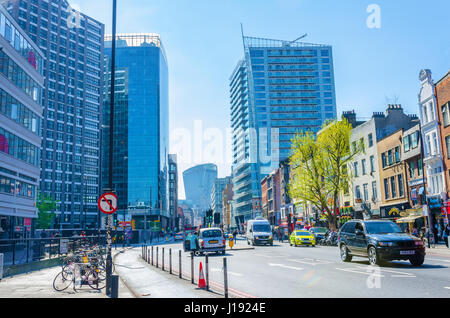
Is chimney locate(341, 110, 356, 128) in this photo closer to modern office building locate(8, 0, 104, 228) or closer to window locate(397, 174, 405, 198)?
window locate(397, 174, 405, 198)

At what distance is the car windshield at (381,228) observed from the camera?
56.2 feet

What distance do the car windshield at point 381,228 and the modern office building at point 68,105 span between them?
304ft

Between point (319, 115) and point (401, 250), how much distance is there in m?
141

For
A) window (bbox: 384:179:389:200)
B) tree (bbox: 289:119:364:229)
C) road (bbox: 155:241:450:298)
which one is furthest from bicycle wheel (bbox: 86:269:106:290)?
window (bbox: 384:179:389:200)

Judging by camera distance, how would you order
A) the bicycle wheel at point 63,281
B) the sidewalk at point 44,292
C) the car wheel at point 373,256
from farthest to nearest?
the car wheel at point 373,256, the bicycle wheel at point 63,281, the sidewalk at point 44,292

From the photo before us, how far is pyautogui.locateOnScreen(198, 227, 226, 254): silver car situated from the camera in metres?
29.3

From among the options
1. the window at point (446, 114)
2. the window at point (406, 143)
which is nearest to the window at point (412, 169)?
the window at point (406, 143)

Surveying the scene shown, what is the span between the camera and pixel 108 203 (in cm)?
1266

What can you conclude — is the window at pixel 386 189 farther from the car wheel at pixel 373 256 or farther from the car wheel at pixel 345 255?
the car wheel at pixel 373 256

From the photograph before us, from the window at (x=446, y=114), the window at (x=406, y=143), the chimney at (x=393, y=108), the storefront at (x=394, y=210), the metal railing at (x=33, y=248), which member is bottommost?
the metal railing at (x=33, y=248)

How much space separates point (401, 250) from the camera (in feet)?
51.0

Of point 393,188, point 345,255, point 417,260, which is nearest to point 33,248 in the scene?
point 345,255

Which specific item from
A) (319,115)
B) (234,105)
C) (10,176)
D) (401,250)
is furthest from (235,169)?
(401,250)
